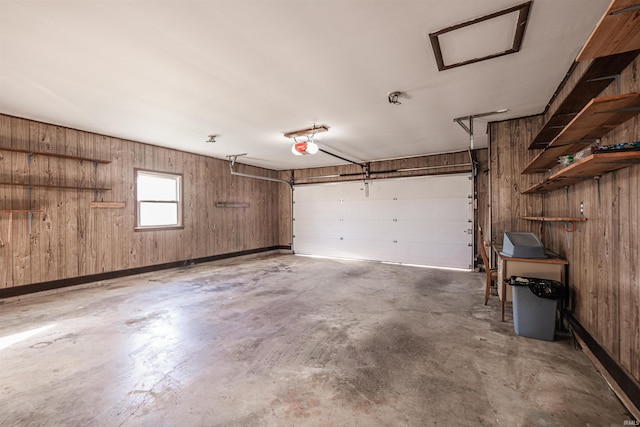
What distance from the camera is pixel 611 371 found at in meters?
1.93

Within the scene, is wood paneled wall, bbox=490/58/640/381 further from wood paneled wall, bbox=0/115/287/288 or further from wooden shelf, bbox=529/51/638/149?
wood paneled wall, bbox=0/115/287/288

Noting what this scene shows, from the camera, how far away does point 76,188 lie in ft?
14.3

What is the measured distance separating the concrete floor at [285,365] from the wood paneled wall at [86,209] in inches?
26.9

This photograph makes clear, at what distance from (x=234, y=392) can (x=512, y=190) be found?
13.3 feet

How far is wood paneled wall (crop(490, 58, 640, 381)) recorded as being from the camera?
1732mm

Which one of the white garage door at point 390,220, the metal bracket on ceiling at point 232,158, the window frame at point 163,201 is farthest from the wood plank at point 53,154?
the white garage door at point 390,220

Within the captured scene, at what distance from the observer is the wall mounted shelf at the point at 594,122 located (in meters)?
1.48

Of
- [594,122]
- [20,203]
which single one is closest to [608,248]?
[594,122]

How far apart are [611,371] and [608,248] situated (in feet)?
2.86

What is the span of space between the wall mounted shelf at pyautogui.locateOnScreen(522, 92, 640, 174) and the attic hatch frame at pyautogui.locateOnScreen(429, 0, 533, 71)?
2.62 ft

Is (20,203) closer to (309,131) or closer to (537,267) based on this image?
(309,131)

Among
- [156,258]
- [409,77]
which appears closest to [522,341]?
[409,77]

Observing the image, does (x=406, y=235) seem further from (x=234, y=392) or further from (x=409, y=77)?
(x=234, y=392)

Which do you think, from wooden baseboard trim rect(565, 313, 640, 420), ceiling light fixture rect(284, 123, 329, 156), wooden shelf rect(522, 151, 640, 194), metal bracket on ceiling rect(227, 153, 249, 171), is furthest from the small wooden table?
metal bracket on ceiling rect(227, 153, 249, 171)
